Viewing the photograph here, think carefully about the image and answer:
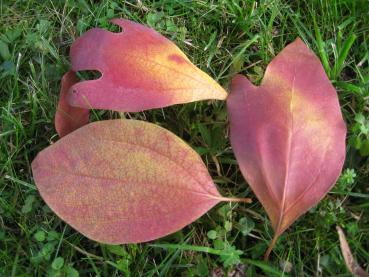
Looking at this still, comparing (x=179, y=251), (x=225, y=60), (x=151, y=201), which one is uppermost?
(x=225, y=60)

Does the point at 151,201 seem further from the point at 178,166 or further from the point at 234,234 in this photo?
the point at 234,234

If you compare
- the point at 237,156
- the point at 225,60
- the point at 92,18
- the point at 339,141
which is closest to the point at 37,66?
the point at 92,18

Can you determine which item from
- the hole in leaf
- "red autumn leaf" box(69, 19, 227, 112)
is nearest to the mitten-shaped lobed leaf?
"red autumn leaf" box(69, 19, 227, 112)

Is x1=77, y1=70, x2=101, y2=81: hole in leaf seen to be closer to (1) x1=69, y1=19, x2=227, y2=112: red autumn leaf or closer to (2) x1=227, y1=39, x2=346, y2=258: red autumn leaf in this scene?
(1) x1=69, y1=19, x2=227, y2=112: red autumn leaf

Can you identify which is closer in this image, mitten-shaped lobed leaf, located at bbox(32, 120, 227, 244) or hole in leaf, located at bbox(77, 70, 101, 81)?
mitten-shaped lobed leaf, located at bbox(32, 120, 227, 244)

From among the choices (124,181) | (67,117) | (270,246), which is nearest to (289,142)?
(270,246)

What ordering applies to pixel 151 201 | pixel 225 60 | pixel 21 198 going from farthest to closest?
pixel 225 60, pixel 21 198, pixel 151 201
